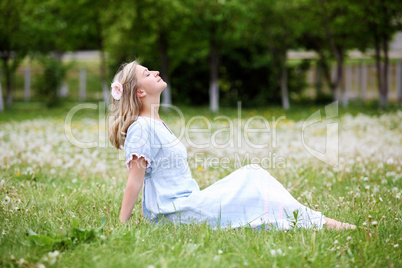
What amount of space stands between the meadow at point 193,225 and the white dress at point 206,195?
5.6 inches

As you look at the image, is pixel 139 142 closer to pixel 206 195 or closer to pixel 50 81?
pixel 206 195

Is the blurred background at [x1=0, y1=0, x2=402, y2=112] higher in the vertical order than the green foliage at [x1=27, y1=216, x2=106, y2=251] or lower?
higher

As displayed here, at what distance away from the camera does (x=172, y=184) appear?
3.56 m

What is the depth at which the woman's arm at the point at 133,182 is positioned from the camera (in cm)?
333

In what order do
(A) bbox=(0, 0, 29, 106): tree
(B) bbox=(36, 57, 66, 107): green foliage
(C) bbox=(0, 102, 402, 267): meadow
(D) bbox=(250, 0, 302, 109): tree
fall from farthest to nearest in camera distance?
(B) bbox=(36, 57, 66, 107): green foliage
(D) bbox=(250, 0, 302, 109): tree
(A) bbox=(0, 0, 29, 106): tree
(C) bbox=(0, 102, 402, 267): meadow

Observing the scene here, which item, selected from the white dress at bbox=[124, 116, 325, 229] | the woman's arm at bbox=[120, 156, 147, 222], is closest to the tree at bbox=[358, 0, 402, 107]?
A: the white dress at bbox=[124, 116, 325, 229]

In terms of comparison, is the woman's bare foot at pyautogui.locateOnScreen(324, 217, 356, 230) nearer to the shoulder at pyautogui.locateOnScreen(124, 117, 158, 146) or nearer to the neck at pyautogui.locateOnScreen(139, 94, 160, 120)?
the shoulder at pyautogui.locateOnScreen(124, 117, 158, 146)

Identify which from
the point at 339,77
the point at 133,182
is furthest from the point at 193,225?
the point at 339,77

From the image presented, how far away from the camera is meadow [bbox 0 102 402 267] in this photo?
2.76 m

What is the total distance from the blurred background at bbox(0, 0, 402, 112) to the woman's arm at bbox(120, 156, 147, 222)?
1506cm

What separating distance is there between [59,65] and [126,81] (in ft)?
66.5

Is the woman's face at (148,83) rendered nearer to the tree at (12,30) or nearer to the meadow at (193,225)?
the meadow at (193,225)

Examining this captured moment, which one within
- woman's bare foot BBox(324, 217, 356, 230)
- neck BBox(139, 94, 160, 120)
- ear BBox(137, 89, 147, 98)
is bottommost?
woman's bare foot BBox(324, 217, 356, 230)

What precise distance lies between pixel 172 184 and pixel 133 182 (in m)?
0.37
